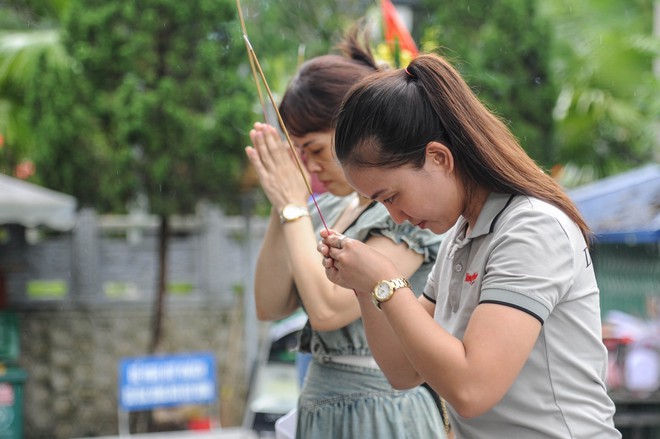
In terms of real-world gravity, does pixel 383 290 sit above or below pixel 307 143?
below

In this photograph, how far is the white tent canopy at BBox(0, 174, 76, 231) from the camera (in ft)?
27.4

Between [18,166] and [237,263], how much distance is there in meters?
2.92

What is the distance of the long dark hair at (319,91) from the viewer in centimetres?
218

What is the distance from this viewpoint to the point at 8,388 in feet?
28.0

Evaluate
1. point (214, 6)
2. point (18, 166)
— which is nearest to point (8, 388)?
point (18, 166)

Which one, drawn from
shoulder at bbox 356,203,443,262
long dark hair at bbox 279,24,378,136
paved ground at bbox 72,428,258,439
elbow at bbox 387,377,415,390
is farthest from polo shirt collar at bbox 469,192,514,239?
paved ground at bbox 72,428,258,439

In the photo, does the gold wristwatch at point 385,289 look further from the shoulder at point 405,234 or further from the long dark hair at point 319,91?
the long dark hair at point 319,91

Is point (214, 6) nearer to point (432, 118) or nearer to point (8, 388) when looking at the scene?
point (8, 388)

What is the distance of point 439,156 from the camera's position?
1468 mm

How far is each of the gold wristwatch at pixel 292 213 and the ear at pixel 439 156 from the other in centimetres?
78

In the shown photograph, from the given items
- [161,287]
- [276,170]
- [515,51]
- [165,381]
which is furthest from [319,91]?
[515,51]

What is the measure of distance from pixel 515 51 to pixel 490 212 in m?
8.19

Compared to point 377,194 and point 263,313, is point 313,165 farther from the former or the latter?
point 377,194

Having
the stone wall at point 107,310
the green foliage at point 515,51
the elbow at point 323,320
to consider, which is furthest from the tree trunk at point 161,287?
the elbow at point 323,320
